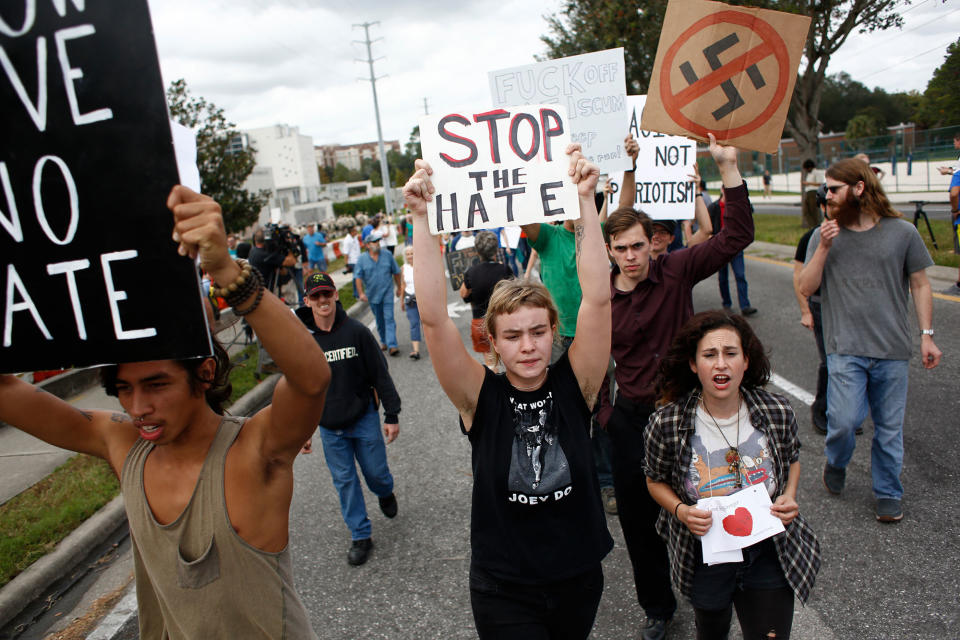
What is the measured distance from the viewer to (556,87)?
515 centimetres

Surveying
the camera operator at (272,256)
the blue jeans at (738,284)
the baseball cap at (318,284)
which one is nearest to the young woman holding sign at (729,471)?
the baseball cap at (318,284)

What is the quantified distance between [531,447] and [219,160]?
14.2 meters

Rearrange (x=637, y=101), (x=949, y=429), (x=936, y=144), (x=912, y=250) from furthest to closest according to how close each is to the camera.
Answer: (x=936, y=144), (x=637, y=101), (x=949, y=429), (x=912, y=250)

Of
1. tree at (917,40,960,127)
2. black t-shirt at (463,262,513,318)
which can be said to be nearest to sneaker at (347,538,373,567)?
black t-shirt at (463,262,513,318)

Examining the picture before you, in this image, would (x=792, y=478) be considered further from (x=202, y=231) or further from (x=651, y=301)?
(x=202, y=231)

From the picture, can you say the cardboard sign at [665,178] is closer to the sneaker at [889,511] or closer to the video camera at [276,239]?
the sneaker at [889,511]

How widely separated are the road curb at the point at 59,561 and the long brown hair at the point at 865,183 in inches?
218

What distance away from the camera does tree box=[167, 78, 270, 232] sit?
45.6ft

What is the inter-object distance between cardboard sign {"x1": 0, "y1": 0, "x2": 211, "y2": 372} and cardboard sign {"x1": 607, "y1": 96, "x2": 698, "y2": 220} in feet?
15.6

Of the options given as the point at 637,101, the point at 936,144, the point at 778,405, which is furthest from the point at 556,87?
the point at 936,144

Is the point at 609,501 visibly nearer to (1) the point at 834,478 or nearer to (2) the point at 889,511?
(1) the point at 834,478

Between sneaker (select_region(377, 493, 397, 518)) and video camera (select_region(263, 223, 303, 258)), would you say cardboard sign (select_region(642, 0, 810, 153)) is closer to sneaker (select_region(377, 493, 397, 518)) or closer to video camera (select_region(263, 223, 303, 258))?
sneaker (select_region(377, 493, 397, 518))

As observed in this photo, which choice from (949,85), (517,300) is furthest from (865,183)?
(949,85)

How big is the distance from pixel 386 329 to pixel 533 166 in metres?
7.94
